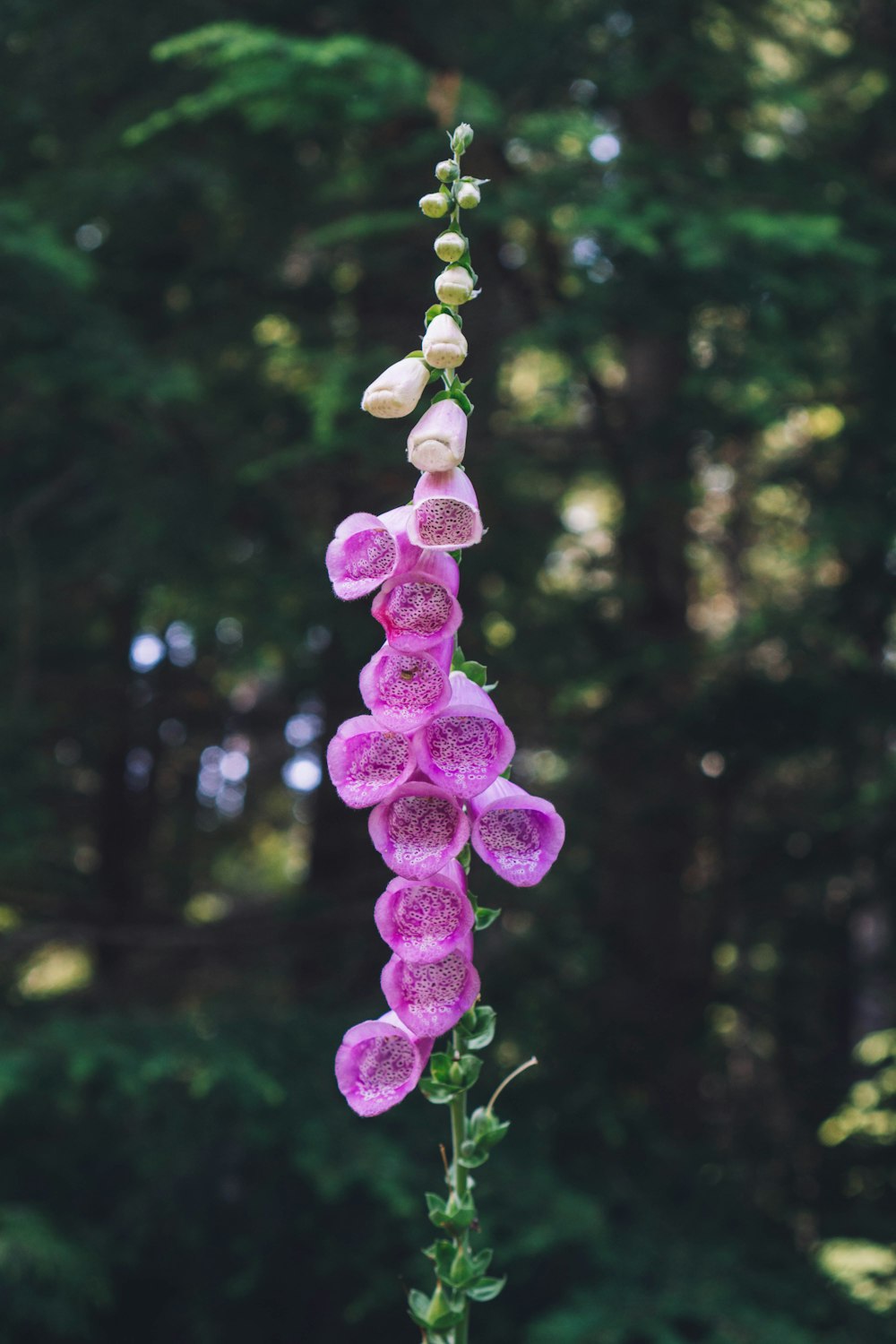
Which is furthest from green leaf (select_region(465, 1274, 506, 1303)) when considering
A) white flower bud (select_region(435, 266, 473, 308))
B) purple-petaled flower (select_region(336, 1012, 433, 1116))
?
white flower bud (select_region(435, 266, 473, 308))

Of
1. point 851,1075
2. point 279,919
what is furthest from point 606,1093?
point 279,919

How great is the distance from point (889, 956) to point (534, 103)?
3703 millimetres

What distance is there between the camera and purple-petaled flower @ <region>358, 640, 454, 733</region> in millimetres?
938

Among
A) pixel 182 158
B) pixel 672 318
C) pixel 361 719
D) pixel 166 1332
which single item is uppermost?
pixel 361 719

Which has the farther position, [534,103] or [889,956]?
[889,956]

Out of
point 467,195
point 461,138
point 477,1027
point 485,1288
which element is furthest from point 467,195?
point 485,1288

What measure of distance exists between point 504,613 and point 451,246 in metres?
4.31

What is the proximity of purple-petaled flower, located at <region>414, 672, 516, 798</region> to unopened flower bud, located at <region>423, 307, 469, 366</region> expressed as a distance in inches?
10.3

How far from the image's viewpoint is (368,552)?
1075 mm

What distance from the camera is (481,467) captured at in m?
5.13

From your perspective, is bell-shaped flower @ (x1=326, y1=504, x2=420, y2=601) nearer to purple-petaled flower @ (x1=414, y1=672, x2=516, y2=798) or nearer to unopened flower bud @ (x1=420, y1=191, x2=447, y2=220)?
purple-petaled flower @ (x1=414, y1=672, x2=516, y2=798)

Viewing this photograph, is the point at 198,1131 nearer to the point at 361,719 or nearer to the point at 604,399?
the point at 604,399

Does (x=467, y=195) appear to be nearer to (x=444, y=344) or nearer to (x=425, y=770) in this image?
(x=444, y=344)

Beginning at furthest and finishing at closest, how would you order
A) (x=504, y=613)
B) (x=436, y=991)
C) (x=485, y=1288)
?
(x=504, y=613) → (x=485, y=1288) → (x=436, y=991)
